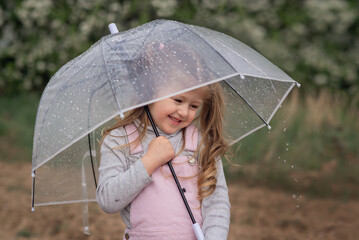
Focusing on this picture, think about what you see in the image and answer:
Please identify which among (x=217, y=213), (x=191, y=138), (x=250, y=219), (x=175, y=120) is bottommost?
(x=250, y=219)

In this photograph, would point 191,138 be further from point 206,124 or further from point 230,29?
point 230,29

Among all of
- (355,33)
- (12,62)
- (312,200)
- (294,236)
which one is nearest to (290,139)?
(312,200)

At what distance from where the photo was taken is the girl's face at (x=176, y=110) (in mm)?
2154

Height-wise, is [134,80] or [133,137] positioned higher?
[134,80]

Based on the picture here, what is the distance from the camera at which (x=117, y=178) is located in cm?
213

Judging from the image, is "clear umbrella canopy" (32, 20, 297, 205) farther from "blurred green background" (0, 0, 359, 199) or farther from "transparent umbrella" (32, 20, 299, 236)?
"blurred green background" (0, 0, 359, 199)

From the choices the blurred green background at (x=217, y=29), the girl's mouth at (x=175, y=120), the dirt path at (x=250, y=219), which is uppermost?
the girl's mouth at (x=175, y=120)

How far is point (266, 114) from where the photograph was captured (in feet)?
8.71

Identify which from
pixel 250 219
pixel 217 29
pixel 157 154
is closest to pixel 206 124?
pixel 157 154

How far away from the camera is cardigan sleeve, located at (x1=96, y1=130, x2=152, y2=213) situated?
6.93 ft

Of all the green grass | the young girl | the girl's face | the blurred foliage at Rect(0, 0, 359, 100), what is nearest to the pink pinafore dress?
the young girl

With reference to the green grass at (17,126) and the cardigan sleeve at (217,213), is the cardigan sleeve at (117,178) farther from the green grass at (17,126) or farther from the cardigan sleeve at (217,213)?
the green grass at (17,126)

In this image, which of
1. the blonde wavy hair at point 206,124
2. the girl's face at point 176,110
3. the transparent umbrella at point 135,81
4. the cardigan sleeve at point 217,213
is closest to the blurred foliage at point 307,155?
the transparent umbrella at point 135,81

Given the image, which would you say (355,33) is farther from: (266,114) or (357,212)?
(266,114)
